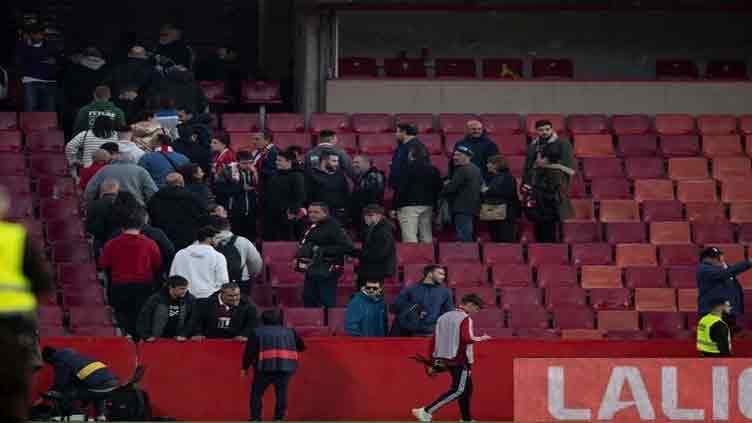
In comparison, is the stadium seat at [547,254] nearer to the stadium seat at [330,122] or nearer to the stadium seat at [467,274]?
the stadium seat at [467,274]

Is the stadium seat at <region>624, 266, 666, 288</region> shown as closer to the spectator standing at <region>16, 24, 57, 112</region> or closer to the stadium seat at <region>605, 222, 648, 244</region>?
the stadium seat at <region>605, 222, 648, 244</region>

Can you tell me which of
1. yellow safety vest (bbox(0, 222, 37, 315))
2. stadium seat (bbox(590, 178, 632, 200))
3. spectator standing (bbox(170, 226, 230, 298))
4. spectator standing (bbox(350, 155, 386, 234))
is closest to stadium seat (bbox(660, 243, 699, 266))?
stadium seat (bbox(590, 178, 632, 200))

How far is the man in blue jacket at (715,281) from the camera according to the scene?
19703mm

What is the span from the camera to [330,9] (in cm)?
2547

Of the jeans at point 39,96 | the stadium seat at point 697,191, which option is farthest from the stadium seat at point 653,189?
the jeans at point 39,96

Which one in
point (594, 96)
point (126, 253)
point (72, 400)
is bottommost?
point (72, 400)

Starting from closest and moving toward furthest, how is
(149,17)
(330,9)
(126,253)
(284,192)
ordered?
(126,253) < (284,192) < (330,9) < (149,17)

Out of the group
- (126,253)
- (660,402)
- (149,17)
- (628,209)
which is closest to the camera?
(660,402)

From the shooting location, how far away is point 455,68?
26234 mm

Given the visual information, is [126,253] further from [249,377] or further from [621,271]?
[621,271]

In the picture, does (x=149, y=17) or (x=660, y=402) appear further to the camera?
(x=149, y=17)

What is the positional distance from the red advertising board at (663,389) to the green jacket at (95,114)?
22.2 feet

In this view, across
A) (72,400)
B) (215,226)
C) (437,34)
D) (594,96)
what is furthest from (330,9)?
(72,400)

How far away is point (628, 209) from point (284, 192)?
4515mm
